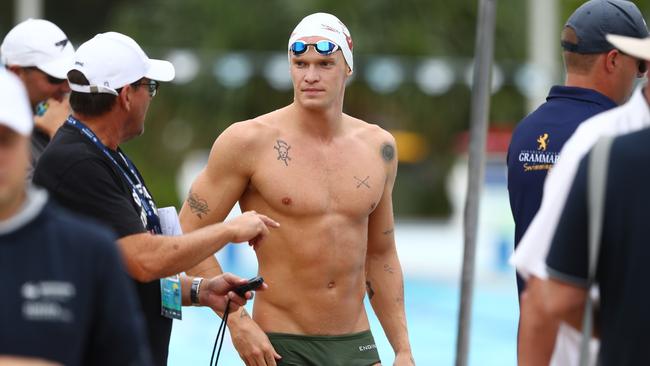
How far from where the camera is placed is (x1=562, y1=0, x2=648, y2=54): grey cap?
5.11 meters

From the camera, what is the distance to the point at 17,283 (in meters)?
3.03

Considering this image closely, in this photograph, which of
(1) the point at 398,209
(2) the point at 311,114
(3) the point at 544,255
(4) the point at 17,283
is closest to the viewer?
(4) the point at 17,283

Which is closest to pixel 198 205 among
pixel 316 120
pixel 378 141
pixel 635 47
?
pixel 316 120

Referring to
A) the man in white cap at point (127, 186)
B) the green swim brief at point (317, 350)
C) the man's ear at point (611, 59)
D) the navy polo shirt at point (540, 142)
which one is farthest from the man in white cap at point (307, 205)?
→ the man's ear at point (611, 59)

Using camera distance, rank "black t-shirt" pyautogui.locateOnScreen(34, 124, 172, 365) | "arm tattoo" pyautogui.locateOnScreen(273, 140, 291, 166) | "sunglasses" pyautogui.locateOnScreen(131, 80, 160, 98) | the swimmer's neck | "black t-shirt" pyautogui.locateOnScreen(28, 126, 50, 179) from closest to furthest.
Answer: "black t-shirt" pyautogui.locateOnScreen(34, 124, 172, 365)
"sunglasses" pyautogui.locateOnScreen(131, 80, 160, 98)
"arm tattoo" pyautogui.locateOnScreen(273, 140, 291, 166)
the swimmer's neck
"black t-shirt" pyautogui.locateOnScreen(28, 126, 50, 179)

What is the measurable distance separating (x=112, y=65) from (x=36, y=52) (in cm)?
134

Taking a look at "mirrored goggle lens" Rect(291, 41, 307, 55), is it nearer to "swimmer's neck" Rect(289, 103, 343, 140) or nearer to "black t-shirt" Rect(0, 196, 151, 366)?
"swimmer's neck" Rect(289, 103, 343, 140)

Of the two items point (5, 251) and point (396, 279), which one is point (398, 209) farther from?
point (5, 251)

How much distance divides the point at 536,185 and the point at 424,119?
26645 millimetres

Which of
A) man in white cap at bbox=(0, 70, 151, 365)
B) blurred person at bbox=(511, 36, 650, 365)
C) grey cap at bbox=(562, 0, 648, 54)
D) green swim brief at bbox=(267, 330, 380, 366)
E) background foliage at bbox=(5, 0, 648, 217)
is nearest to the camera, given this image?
man in white cap at bbox=(0, 70, 151, 365)

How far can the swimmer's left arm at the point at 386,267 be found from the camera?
18.9 feet

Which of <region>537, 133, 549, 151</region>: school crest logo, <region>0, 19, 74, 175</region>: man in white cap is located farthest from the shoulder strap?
<region>0, 19, 74, 175</region>: man in white cap

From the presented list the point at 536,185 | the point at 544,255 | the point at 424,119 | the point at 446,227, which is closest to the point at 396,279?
the point at 536,185

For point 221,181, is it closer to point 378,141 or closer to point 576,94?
point 378,141
